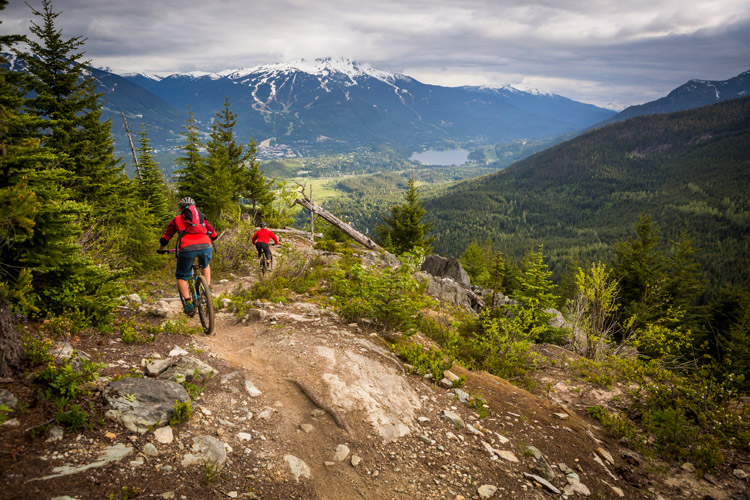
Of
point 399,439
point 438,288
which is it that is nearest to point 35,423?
point 399,439

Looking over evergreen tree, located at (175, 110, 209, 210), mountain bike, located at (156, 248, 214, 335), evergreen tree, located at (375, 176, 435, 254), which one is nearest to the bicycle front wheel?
mountain bike, located at (156, 248, 214, 335)

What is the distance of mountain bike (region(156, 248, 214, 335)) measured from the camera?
7170 millimetres

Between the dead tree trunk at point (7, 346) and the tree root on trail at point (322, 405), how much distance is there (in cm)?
348

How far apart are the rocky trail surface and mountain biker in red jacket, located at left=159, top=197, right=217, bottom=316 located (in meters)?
1.13

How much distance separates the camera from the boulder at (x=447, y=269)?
25.8m

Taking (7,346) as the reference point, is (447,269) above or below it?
below

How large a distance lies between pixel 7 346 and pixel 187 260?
3.16 m

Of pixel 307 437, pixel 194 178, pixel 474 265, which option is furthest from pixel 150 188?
pixel 474 265

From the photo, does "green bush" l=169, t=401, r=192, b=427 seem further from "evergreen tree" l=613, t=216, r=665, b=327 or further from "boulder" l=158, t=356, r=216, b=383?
"evergreen tree" l=613, t=216, r=665, b=327

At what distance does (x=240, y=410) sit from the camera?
4.69 m

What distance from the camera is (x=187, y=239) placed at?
6844mm

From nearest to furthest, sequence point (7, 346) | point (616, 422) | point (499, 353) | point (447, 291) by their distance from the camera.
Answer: point (7, 346), point (616, 422), point (499, 353), point (447, 291)

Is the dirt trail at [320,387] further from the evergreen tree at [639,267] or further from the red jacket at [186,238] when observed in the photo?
the evergreen tree at [639,267]

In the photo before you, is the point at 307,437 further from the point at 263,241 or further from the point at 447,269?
the point at 447,269
